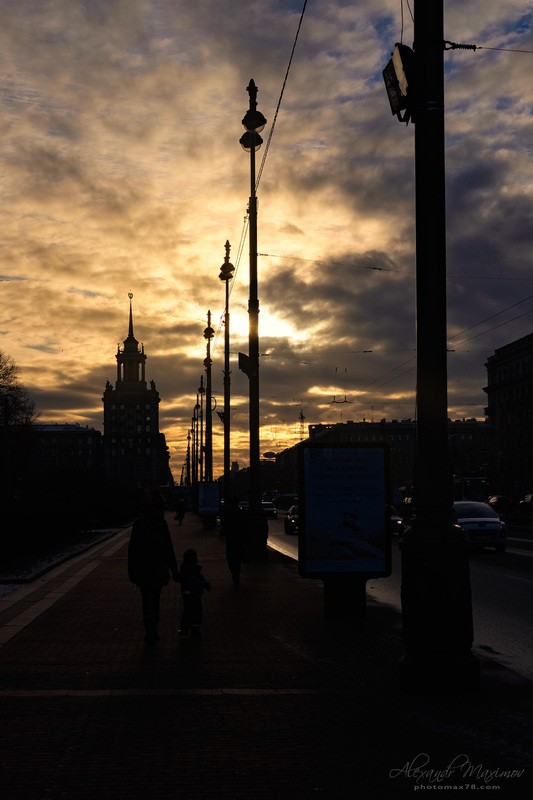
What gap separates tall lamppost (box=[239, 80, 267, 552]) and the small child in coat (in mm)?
14055

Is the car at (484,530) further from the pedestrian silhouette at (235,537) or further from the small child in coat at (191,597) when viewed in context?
the small child in coat at (191,597)

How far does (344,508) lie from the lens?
47.3 feet

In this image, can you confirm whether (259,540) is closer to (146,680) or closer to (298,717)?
(146,680)

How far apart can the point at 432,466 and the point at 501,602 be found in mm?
8717

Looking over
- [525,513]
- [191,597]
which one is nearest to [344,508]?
[191,597]

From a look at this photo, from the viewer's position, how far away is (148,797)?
579 centimetres

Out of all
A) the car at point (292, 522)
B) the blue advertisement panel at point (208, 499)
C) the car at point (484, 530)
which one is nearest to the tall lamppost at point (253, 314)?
the car at point (484, 530)

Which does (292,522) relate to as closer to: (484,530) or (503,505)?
(484,530)

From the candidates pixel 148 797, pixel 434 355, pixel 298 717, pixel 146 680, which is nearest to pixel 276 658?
pixel 146 680

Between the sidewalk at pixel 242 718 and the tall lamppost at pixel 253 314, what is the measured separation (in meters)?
14.7

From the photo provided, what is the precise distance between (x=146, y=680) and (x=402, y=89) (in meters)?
5.73

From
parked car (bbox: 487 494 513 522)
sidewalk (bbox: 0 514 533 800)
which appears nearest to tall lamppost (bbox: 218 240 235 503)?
sidewalk (bbox: 0 514 533 800)

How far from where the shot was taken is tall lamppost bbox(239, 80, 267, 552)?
27.8 meters

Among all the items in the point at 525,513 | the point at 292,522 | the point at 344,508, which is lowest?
the point at 292,522
